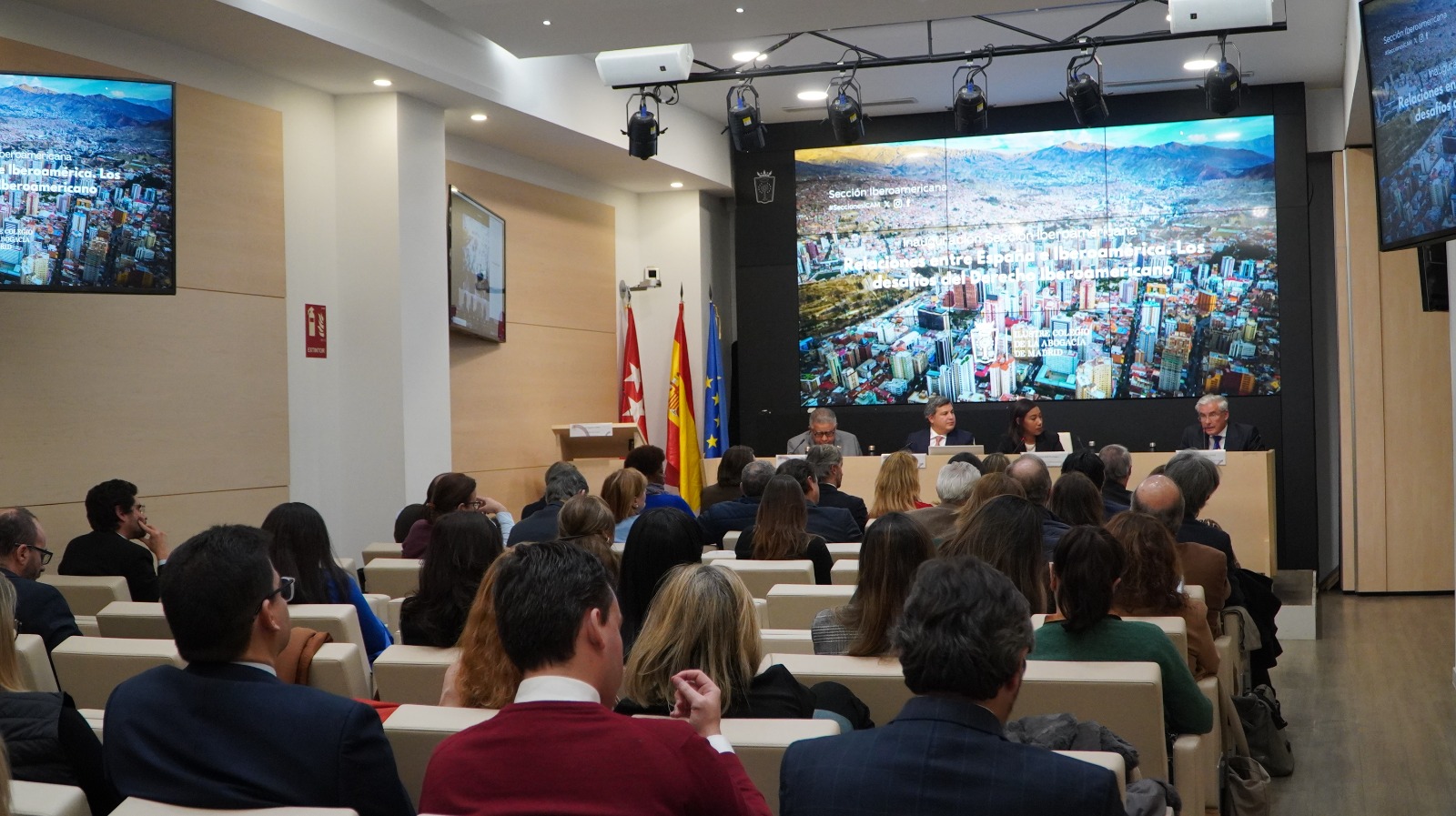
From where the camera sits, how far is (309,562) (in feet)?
13.9

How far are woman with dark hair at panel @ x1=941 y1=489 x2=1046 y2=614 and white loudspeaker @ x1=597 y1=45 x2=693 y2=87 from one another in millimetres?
5229

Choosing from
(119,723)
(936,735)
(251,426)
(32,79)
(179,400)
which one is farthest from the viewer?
(251,426)

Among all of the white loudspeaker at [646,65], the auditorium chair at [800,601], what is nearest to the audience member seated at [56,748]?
the auditorium chair at [800,601]

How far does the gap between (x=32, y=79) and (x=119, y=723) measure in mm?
4589

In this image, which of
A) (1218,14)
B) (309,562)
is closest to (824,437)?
(1218,14)

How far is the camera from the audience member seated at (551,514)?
17.6 ft

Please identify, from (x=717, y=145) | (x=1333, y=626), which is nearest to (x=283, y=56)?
(x=717, y=145)

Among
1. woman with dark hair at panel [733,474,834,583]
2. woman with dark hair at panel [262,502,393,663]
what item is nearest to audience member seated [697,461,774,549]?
woman with dark hair at panel [733,474,834,583]

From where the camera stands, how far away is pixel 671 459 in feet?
38.3

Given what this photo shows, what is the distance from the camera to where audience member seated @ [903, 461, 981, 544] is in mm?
5543

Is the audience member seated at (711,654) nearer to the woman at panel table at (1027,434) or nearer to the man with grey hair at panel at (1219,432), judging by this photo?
the woman at panel table at (1027,434)

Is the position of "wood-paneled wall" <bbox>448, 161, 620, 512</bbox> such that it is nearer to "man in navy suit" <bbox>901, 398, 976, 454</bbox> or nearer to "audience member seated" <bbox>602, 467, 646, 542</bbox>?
"man in navy suit" <bbox>901, 398, 976, 454</bbox>

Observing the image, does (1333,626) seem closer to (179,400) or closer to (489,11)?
(489,11)

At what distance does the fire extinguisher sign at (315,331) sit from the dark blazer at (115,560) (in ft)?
10.0
